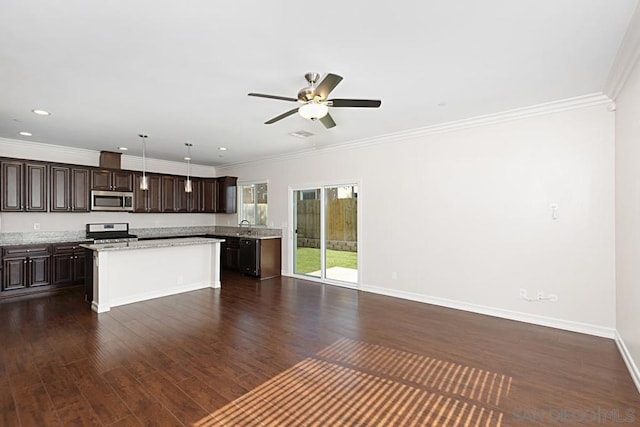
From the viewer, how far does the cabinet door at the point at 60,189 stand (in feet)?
18.8

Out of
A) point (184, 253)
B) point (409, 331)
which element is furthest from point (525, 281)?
point (184, 253)

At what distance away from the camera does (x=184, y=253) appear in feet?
18.3

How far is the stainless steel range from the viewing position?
6.35 meters

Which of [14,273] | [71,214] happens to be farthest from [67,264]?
[71,214]

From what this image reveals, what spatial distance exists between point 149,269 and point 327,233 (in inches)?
125

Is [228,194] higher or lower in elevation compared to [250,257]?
higher

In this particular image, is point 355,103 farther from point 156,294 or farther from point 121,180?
point 121,180

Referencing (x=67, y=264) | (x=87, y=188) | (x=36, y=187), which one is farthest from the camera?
(x=87, y=188)

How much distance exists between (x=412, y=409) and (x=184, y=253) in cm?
451

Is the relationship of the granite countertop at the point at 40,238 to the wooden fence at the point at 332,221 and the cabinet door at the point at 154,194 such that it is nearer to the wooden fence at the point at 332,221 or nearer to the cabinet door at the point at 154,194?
the cabinet door at the point at 154,194

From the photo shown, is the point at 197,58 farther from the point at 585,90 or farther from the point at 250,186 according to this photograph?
the point at 250,186

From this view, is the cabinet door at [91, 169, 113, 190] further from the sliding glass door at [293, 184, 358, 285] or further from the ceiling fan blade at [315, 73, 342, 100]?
the ceiling fan blade at [315, 73, 342, 100]

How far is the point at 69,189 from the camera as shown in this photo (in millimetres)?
5922

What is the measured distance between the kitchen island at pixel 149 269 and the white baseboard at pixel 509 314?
307cm
